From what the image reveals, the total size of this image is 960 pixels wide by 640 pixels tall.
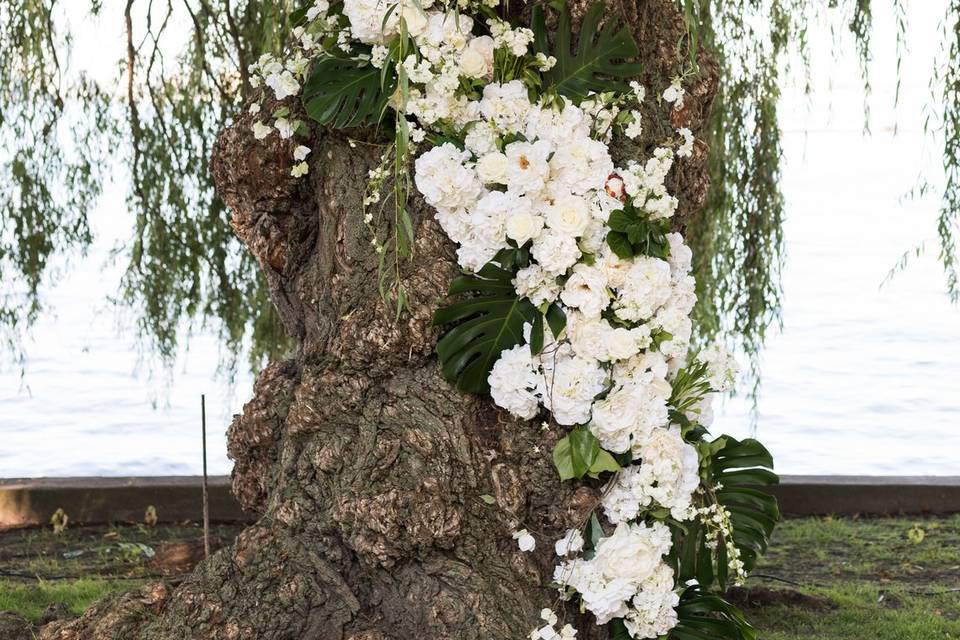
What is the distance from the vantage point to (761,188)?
13.0 ft

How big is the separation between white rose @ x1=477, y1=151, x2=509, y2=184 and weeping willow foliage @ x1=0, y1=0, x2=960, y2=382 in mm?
1898

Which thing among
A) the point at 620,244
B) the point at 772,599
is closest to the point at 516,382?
the point at 620,244

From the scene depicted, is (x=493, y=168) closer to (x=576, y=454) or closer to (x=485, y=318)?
(x=485, y=318)

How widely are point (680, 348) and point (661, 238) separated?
0.21 metres

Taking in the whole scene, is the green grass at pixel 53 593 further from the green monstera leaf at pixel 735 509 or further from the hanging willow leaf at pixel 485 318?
the green monstera leaf at pixel 735 509

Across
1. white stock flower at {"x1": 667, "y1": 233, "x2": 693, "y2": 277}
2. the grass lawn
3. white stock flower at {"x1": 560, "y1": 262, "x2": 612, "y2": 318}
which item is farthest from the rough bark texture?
the grass lawn

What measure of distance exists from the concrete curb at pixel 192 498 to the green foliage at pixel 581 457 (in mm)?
2459

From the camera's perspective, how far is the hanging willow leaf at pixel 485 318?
6.98ft

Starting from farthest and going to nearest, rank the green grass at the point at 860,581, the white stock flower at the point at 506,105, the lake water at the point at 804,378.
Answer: the lake water at the point at 804,378 < the green grass at the point at 860,581 < the white stock flower at the point at 506,105

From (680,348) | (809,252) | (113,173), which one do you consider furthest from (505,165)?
(809,252)

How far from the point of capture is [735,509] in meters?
2.41

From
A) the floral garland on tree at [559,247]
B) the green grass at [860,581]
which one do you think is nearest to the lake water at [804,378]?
the green grass at [860,581]

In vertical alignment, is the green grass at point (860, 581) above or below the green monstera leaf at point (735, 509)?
below

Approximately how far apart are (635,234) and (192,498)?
2797 millimetres
